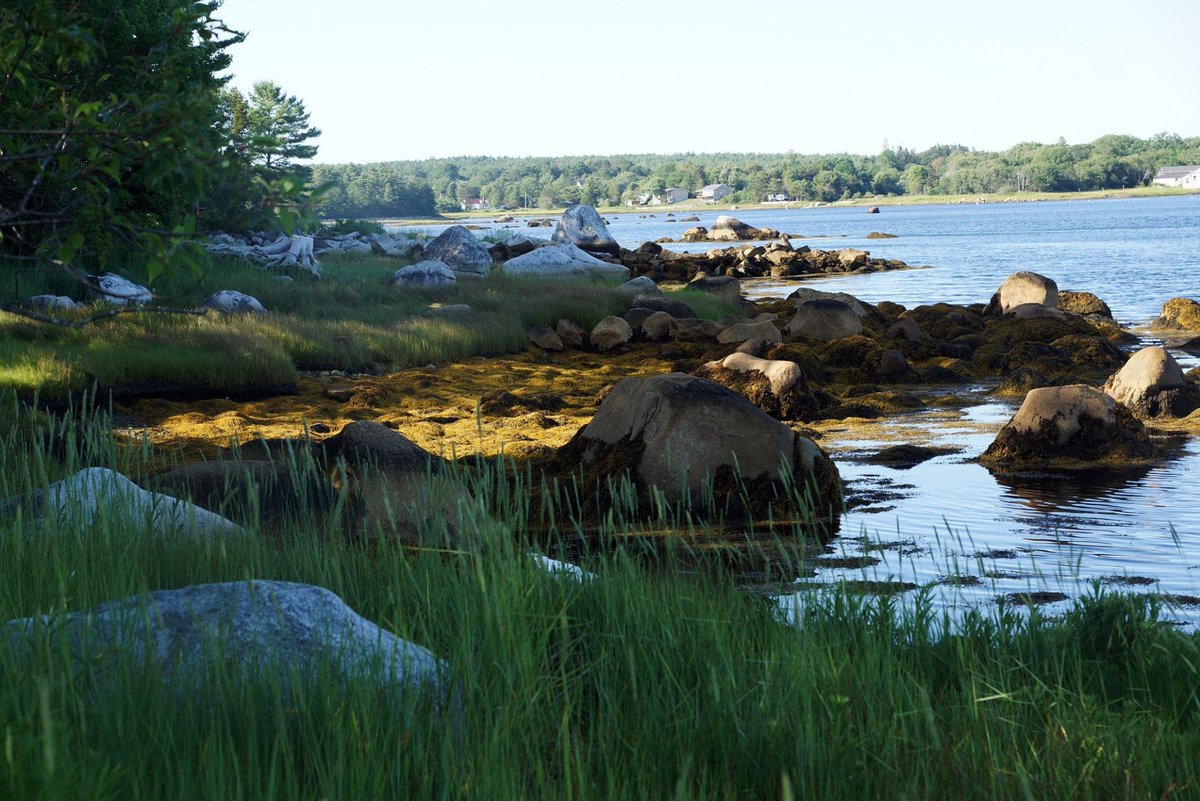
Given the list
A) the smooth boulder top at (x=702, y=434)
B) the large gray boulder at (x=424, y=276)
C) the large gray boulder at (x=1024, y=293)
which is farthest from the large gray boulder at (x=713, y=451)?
the large gray boulder at (x=1024, y=293)

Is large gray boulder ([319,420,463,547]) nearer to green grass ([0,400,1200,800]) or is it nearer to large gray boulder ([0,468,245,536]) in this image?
Answer: large gray boulder ([0,468,245,536])

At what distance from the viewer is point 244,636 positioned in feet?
11.3

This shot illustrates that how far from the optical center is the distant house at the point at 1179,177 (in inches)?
6845

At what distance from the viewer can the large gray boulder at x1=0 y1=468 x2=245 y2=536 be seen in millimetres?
5121

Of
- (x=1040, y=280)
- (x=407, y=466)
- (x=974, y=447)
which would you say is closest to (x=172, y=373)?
(x=407, y=466)

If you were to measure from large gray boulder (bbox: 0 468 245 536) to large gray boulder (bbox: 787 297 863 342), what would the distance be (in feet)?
52.6

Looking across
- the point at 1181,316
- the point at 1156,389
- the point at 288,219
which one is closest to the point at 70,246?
the point at 288,219

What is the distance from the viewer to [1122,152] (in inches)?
7608

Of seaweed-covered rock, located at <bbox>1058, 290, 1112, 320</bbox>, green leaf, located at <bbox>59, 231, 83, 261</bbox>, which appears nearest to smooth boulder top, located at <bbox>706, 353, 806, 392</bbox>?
green leaf, located at <bbox>59, 231, 83, 261</bbox>

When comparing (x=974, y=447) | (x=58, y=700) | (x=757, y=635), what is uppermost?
(x=58, y=700)

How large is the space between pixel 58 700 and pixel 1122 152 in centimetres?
21332

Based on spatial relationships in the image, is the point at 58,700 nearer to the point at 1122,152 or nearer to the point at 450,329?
the point at 450,329

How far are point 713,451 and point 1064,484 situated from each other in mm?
3318

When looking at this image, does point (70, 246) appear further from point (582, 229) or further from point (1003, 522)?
point (582, 229)
